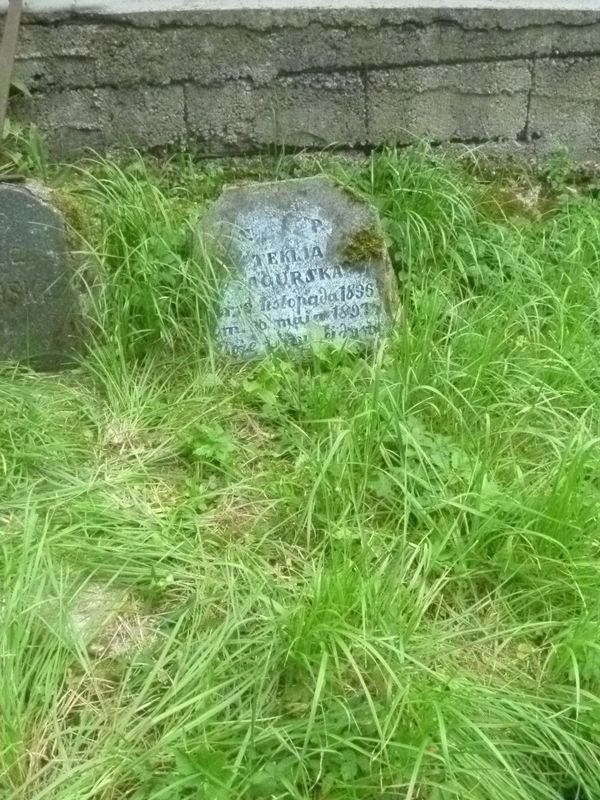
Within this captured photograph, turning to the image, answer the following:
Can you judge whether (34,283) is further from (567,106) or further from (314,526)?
(567,106)

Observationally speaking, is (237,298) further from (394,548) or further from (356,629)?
(356,629)

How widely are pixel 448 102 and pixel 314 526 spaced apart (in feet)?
5.75

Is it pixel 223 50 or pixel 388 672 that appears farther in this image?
pixel 223 50

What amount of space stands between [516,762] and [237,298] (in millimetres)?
1550

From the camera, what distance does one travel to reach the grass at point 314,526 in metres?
1.69

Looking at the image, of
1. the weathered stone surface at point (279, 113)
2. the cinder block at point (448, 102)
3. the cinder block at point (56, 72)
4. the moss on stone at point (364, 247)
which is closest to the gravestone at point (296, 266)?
the moss on stone at point (364, 247)

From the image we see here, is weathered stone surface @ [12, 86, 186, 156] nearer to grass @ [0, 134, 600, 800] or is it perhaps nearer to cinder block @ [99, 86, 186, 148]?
cinder block @ [99, 86, 186, 148]

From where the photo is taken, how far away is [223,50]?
9.50 feet

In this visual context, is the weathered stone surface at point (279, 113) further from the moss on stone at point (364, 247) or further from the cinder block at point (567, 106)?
the cinder block at point (567, 106)

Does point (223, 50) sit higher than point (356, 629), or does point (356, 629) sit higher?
point (223, 50)

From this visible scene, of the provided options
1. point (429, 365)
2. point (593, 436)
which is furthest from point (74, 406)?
point (593, 436)

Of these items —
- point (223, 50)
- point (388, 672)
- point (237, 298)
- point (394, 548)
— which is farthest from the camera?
point (223, 50)

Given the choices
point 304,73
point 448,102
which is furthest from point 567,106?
point 304,73

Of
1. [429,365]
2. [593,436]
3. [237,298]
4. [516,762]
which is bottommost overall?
[516,762]
